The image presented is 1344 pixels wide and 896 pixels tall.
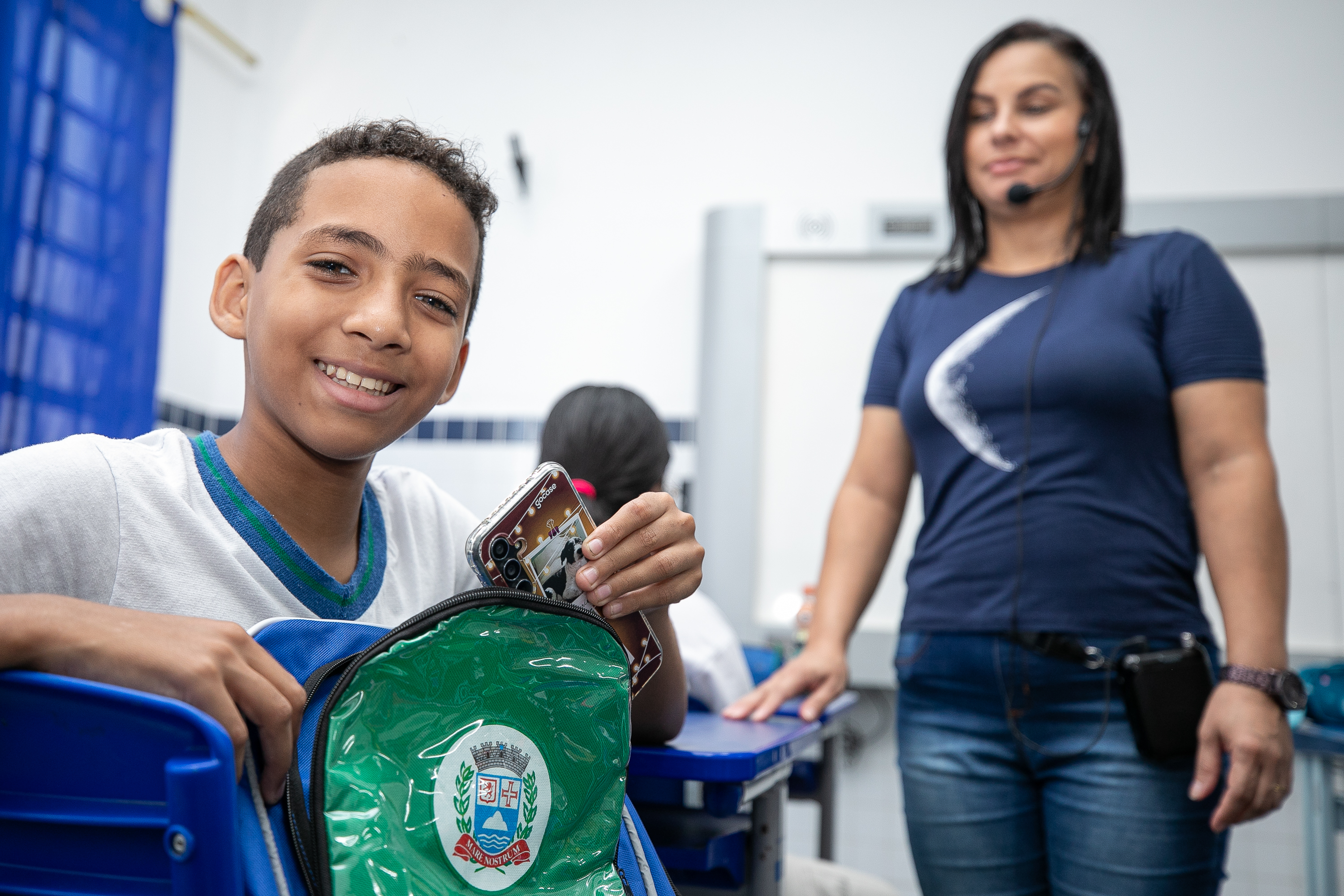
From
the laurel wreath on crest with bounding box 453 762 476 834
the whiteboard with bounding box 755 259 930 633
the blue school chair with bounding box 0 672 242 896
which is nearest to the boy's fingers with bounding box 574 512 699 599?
the laurel wreath on crest with bounding box 453 762 476 834

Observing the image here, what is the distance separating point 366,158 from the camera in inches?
34.2

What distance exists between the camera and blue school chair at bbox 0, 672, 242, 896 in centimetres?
44

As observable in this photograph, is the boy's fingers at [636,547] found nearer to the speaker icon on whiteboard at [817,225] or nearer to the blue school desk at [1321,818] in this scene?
the blue school desk at [1321,818]

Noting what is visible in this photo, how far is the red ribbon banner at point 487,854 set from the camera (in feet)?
1.81

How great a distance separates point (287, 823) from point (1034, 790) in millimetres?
845

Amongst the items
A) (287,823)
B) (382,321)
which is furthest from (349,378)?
(287,823)

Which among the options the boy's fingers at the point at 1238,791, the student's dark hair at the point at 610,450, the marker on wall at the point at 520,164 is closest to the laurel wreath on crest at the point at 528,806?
the boy's fingers at the point at 1238,791

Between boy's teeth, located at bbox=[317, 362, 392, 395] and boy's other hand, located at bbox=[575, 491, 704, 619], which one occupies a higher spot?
boy's teeth, located at bbox=[317, 362, 392, 395]

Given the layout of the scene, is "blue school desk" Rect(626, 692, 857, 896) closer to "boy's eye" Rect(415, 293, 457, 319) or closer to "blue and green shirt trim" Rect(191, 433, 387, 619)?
"blue and green shirt trim" Rect(191, 433, 387, 619)

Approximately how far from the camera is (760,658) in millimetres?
1870

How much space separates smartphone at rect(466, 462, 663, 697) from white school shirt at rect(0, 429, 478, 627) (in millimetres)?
139

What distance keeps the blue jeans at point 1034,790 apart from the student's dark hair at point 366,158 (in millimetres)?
677

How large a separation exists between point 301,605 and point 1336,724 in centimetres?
194

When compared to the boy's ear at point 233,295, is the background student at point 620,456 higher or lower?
lower
